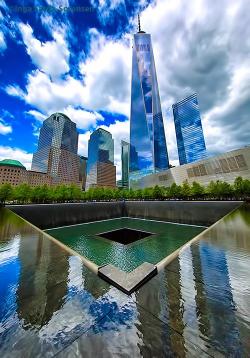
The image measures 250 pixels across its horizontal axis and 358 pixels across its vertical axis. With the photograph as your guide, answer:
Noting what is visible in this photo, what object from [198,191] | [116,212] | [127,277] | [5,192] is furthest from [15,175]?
[127,277]

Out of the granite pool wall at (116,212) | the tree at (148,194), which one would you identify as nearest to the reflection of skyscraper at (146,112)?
the tree at (148,194)

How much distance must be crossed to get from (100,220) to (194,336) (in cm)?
3308

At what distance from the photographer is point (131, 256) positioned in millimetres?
12586

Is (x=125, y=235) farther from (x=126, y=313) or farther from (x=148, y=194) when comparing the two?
(x=148, y=194)

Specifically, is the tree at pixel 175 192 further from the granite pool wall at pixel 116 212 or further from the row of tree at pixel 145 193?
the granite pool wall at pixel 116 212

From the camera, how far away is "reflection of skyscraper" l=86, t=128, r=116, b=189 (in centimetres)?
16175

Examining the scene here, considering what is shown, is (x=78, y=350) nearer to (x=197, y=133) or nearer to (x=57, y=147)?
(x=197, y=133)

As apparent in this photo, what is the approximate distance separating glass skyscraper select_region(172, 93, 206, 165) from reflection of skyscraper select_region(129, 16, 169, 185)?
13.5 m

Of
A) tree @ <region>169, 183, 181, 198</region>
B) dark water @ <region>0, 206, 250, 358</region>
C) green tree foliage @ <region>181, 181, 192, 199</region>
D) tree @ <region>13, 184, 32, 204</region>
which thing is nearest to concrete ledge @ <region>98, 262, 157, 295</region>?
dark water @ <region>0, 206, 250, 358</region>

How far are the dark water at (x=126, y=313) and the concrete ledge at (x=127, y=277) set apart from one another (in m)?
0.12

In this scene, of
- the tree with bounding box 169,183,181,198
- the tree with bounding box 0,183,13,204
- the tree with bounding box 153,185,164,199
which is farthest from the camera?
the tree with bounding box 153,185,164,199

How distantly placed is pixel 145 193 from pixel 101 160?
4609 inches

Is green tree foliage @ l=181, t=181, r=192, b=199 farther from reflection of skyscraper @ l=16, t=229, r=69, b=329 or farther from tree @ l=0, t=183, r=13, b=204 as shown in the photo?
tree @ l=0, t=183, r=13, b=204

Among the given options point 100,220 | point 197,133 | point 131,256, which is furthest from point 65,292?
point 197,133
